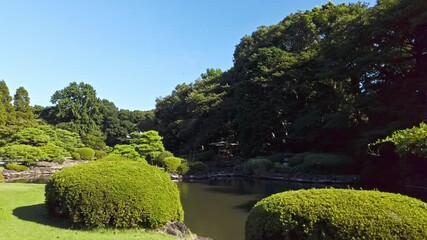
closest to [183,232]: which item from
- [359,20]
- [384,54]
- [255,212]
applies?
[255,212]

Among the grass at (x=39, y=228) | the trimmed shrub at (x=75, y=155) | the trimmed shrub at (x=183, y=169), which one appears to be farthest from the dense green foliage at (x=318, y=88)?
the grass at (x=39, y=228)

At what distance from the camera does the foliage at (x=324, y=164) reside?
2225cm

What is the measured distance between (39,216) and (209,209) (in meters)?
6.39

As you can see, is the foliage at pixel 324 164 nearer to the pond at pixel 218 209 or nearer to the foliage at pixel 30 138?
the pond at pixel 218 209

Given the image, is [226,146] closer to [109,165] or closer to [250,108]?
[250,108]

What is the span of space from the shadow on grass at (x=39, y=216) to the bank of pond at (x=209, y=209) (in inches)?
1.6

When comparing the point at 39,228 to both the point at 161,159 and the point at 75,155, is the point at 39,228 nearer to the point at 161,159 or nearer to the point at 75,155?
the point at 161,159

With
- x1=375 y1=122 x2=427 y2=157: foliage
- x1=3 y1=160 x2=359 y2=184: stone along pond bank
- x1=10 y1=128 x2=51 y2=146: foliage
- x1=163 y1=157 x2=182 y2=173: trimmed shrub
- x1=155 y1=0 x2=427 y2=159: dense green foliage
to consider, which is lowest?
x1=3 y1=160 x2=359 y2=184: stone along pond bank

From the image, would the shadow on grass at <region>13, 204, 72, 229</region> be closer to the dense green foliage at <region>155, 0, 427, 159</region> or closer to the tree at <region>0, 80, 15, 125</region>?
the dense green foliage at <region>155, 0, 427, 159</region>

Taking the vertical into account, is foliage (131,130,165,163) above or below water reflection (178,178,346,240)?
above

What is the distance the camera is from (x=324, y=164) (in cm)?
2242

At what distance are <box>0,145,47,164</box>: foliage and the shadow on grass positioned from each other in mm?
20605

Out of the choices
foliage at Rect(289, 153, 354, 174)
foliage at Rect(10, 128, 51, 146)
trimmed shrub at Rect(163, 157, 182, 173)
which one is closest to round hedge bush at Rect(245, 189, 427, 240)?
foliage at Rect(289, 153, 354, 174)

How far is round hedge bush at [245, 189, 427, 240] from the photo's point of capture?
13.7 feet
